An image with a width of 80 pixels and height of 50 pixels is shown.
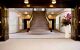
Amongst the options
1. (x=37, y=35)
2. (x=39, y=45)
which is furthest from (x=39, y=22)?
(x=39, y=45)

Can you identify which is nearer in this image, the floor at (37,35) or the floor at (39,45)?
the floor at (39,45)

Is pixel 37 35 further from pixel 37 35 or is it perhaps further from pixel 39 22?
pixel 39 22

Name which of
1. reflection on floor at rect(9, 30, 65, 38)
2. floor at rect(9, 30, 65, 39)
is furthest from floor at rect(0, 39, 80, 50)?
reflection on floor at rect(9, 30, 65, 38)

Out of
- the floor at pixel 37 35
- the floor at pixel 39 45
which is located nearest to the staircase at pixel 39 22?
the floor at pixel 37 35

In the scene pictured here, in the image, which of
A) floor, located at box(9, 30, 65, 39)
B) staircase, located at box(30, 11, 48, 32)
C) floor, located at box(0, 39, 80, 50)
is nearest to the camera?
floor, located at box(0, 39, 80, 50)

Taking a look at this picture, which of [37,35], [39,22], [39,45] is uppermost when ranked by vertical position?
[39,22]

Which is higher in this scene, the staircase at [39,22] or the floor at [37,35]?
the staircase at [39,22]

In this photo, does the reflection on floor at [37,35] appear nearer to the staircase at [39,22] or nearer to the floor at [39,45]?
the staircase at [39,22]

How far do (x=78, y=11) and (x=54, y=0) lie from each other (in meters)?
1.63

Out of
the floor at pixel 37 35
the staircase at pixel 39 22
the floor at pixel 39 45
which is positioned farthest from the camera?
the staircase at pixel 39 22

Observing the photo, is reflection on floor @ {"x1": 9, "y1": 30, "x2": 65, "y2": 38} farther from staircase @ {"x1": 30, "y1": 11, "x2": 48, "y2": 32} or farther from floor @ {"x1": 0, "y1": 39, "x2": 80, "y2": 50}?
floor @ {"x1": 0, "y1": 39, "x2": 80, "y2": 50}

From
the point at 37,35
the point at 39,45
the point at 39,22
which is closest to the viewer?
the point at 39,45

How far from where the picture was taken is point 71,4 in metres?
10.2

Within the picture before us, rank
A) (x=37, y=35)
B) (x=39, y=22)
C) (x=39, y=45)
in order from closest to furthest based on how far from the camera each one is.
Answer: (x=39, y=45), (x=37, y=35), (x=39, y=22)
